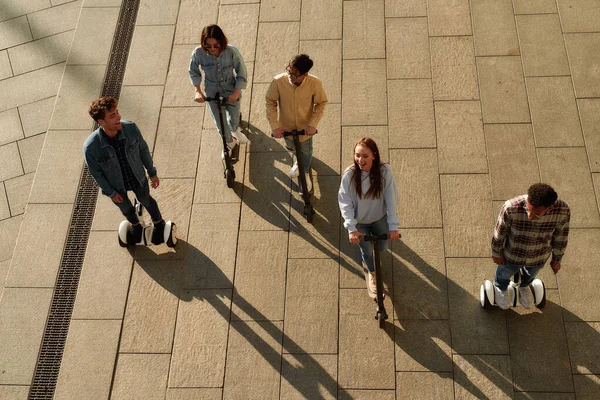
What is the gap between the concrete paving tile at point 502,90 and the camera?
7277 millimetres

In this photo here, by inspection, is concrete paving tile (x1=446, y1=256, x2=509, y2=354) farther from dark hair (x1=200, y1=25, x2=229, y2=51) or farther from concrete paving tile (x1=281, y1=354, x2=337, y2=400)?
dark hair (x1=200, y1=25, x2=229, y2=51)

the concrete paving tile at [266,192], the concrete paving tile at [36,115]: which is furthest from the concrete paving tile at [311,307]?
the concrete paving tile at [36,115]

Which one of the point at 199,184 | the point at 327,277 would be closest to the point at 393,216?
the point at 327,277

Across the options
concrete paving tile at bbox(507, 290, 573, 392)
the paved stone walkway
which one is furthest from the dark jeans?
concrete paving tile at bbox(507, 290, 573, 392)

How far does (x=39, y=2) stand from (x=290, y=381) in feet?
22.3

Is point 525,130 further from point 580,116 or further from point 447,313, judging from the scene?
point 447,313

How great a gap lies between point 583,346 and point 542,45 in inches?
151

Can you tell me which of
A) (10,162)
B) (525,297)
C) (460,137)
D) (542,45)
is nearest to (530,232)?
(525,297)

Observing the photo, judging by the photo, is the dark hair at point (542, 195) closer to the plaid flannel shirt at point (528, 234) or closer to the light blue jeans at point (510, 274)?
the plaid flannel shirt at point (528, 234)

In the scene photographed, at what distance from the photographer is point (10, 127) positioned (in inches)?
314

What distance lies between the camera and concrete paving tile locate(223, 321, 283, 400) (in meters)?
5.83

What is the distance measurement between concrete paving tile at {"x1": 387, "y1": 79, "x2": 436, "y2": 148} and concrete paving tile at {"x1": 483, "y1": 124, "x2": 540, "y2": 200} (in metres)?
0.66

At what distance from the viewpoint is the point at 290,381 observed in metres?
5.84

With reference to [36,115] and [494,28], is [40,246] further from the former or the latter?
[494,28]
